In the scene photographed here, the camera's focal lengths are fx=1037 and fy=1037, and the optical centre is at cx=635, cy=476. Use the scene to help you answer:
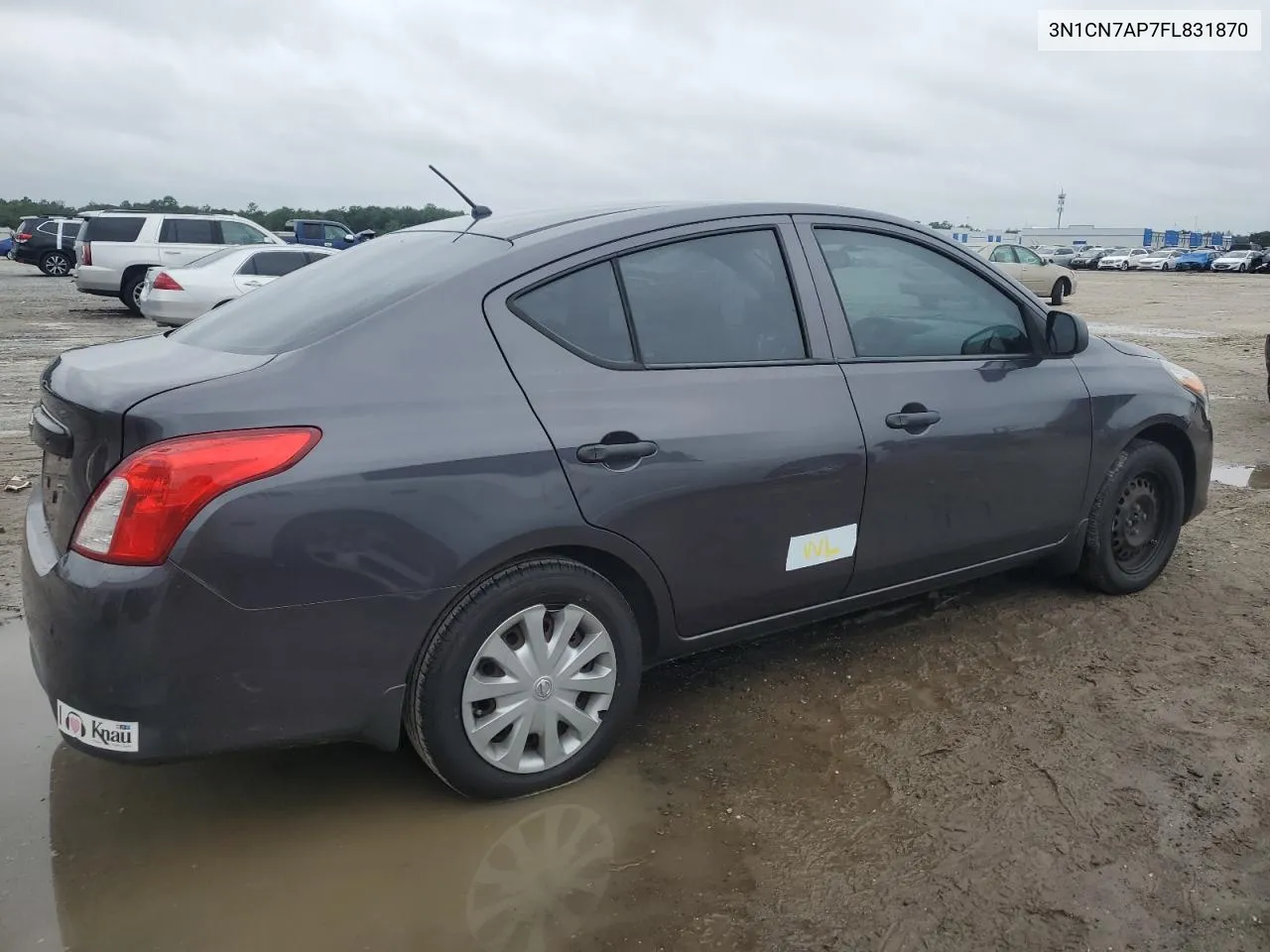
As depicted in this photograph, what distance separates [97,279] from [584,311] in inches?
712

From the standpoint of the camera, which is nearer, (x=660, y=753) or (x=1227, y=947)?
(x=1227, y=947)

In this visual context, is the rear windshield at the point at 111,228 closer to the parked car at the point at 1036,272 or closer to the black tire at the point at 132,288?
the black tire at the point at 132,288

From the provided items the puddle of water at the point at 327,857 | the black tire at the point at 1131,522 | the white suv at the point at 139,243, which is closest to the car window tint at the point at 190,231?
the white suv at the point at 139,243

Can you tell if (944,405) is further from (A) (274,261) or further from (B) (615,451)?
(A) (274,261)

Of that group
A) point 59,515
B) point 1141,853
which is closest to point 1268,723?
point 1141,853

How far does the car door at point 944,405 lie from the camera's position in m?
3.46

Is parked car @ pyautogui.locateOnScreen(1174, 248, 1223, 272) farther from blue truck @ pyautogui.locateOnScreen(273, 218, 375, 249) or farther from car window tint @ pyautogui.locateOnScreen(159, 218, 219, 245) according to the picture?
car window tint @ pyautogui.locateOnScreen(159, 218, 219, 245)

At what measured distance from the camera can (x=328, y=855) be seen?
2684 mm

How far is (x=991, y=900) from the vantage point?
8.22 ft

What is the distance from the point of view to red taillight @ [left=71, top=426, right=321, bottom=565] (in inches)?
91.4

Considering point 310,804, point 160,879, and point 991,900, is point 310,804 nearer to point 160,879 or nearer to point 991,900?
point 160,879

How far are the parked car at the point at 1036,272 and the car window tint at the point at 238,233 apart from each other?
1627 centimetres

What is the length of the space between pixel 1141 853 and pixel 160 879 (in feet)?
8.17

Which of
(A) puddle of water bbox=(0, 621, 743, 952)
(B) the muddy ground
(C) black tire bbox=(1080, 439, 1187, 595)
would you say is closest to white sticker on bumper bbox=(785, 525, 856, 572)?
(B) the muddy ground
